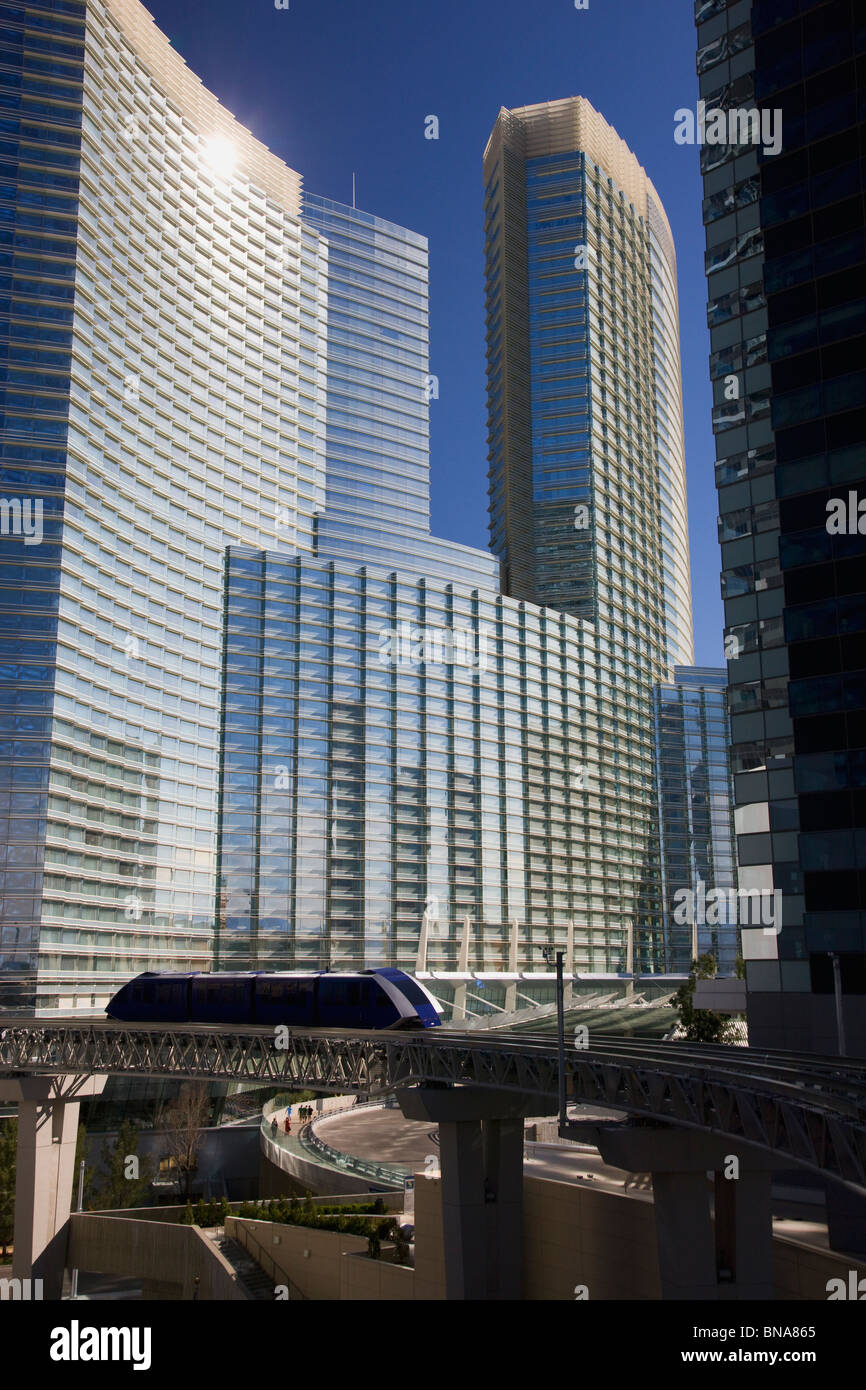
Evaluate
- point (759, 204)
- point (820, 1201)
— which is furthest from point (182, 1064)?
point (759, 204)

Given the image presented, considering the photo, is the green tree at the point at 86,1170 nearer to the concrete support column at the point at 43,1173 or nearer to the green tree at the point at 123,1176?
the green tree at the point at 123,1176

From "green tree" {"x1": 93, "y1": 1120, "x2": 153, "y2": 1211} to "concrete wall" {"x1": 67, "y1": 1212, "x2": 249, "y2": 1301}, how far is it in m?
14.2

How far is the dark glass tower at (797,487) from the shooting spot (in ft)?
167

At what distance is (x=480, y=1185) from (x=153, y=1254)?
2221cm

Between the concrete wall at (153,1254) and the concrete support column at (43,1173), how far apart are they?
1.02 meters

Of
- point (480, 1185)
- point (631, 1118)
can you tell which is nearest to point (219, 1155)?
point (480, 1185)

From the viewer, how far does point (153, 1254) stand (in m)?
54.2

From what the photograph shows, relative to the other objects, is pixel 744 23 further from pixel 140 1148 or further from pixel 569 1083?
pixel 140 1148

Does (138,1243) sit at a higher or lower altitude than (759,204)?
lower

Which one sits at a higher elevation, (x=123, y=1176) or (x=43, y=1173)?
(x=43, y=1173)

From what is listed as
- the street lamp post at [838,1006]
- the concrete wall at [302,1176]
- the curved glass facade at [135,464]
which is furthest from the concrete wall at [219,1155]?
the street lamp post at [838,1006]

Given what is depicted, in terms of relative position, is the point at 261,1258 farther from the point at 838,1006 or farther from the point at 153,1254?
the point at 838,1006
